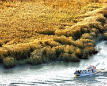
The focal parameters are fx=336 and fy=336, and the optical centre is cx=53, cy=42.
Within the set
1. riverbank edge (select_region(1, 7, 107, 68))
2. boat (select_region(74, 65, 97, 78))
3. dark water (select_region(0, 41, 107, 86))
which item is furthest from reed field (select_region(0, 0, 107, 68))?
boat (select_region(74, 65, 97, 78))

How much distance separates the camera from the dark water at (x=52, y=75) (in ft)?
88.4

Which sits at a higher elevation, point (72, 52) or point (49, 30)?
point (49, 30)

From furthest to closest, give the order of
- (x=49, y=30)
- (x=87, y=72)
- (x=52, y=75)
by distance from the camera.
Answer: (x=49, y=30), (x=87, y=72), (x=52, y=75)

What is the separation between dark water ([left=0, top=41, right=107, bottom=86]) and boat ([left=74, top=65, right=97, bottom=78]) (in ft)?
1.14

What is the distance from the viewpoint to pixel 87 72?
29.1 metres

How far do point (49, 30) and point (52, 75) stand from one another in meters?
12.8

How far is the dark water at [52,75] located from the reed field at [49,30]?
907 mm

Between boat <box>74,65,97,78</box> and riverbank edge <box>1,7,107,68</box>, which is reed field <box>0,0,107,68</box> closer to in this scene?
riverbank edge <box>1,7,107,68</box>

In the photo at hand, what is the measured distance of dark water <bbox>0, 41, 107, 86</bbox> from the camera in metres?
26.9

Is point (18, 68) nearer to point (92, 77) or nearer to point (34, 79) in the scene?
point (34, 79)

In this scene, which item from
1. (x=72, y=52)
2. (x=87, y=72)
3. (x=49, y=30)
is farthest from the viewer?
(x=49, y=30)

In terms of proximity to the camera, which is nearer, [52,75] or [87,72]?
[52,75]

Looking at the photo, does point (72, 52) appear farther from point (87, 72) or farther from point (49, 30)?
point (49, 30)

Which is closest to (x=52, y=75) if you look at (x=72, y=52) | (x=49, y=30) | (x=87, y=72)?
(x=87, y=72)
